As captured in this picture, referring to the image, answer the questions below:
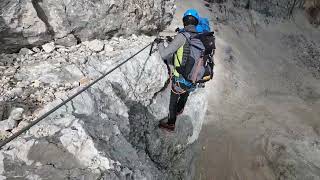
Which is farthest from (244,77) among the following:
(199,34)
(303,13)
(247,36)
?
(303,13)

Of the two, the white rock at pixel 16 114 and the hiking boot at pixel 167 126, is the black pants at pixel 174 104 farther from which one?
the white rock at pixel 16 114

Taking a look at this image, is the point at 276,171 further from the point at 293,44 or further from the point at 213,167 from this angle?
the point at 293,44

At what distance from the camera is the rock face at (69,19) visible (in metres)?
4.19

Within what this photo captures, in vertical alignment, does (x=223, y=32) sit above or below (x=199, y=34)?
below

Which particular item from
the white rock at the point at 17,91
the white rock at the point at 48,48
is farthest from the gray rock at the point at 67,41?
the white rock at the point at 17,91

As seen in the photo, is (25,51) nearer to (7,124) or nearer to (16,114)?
(16,114)

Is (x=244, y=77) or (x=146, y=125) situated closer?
(x=146, y=125)

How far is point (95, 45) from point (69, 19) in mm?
571

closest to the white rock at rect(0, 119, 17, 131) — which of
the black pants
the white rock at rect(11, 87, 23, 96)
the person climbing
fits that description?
the white rock at rect(11, 87, 23, 96)

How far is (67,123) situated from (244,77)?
562 cm

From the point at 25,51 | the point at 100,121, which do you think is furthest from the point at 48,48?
the point at 100,121

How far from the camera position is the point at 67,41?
4.77m

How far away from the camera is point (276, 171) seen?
537cm

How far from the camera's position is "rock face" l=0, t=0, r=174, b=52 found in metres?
4.19
